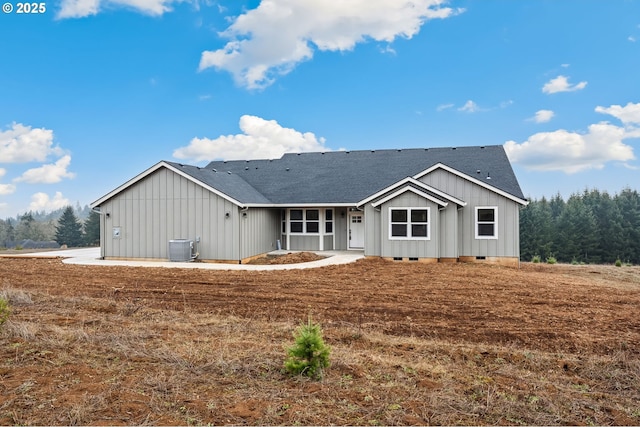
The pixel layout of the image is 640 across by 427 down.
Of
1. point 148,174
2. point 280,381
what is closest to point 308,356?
point 280,381

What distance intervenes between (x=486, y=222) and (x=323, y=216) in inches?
300

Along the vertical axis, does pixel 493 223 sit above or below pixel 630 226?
above

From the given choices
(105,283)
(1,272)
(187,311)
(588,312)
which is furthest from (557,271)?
(1,272)

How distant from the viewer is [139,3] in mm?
13195

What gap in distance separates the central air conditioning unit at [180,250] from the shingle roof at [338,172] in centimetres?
273

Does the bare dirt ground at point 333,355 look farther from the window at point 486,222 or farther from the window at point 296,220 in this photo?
the window at point 296,220

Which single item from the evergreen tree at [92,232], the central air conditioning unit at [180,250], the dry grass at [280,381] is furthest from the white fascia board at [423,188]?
the evergreen tree at [92,232]

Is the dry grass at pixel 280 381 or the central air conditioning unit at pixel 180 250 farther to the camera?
the central air conditioning unit at pixel 180 250

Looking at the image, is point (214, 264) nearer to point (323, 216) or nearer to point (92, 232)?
point (323, 216)

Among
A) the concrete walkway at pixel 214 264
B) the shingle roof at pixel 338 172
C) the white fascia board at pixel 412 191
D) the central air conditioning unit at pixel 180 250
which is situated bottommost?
the concrete walkway at pixel 214 264

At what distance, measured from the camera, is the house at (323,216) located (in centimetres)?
1557

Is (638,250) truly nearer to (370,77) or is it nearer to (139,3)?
Result: (370,77)

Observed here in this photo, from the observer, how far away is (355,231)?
1944cm

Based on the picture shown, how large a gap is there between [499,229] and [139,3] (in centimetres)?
1609
